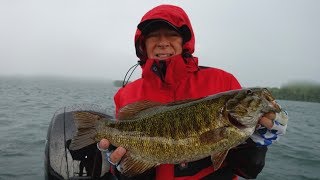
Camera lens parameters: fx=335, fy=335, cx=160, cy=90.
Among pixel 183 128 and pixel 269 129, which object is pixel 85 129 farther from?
pixel 269 129

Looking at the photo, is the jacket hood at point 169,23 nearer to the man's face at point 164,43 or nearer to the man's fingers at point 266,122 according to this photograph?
the man's face at point 164,43

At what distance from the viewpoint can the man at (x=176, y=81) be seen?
4.13m

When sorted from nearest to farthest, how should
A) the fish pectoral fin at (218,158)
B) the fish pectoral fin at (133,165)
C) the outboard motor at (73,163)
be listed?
the fish pectoral fin at (218,158) < the fish pectoral fin at (133,165) < the outboard motor at (73,163)

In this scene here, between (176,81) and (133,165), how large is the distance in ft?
4.24

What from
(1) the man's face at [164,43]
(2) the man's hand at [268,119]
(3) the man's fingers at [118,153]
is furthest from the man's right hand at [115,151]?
(2) the man's hand at [268,119]

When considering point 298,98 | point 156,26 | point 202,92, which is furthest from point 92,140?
point 298,98

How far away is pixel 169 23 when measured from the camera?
4.61m

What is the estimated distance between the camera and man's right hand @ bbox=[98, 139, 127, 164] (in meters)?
3.87

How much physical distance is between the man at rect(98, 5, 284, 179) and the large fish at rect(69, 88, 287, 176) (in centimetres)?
21

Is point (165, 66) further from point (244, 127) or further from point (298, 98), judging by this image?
point (298, 98)

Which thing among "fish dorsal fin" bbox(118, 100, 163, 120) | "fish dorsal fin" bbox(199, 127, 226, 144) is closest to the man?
"fish dorsal fin" bbox(118, 100, 163, 120)

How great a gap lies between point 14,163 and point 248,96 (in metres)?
9.40

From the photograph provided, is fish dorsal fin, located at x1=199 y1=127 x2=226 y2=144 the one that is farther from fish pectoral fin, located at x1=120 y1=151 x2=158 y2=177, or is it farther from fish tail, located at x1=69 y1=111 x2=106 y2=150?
fish tail, located at x1=69 y1=111 x2=106 y2=150

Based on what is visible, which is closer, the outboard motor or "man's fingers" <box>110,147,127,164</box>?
"man's fingers" <box>110,147,127,164</box>
